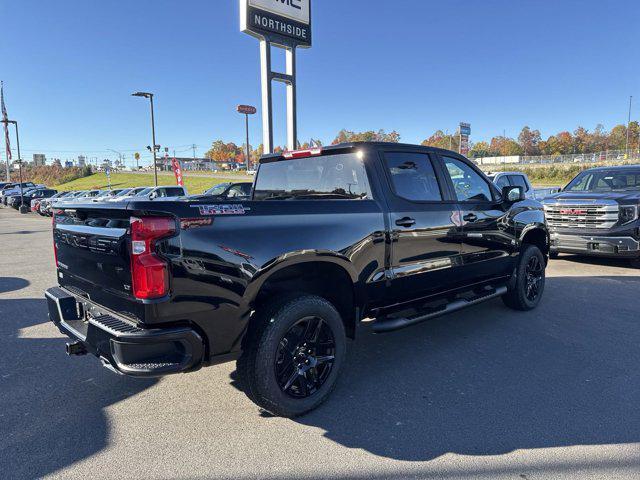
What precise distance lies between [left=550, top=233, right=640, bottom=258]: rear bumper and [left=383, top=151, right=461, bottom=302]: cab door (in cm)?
510

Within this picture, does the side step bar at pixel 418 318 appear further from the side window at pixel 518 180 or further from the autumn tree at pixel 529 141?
the autumn tree at pixel 529 141

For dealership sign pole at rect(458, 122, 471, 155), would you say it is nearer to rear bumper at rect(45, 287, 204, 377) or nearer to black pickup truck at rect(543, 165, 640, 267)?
black pickup truck at rect(543, 165, 640, 267)

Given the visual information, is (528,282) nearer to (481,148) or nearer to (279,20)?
(279,20)

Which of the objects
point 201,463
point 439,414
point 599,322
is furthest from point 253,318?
point 599,322

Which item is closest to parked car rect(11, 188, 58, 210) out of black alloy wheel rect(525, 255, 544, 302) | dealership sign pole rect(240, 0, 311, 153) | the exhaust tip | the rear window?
dealership sign pole rect(240, 0, 311, 153)

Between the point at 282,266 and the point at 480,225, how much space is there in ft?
8.63

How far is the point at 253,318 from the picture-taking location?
300 centimetres

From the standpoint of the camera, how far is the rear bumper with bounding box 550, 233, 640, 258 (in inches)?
306

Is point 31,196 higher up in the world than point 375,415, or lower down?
higher up

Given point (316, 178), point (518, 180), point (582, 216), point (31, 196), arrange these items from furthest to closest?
point (31, 196) → point (518, 180) → point (582, 216) → point (316, 178)

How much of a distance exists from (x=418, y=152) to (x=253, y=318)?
2316mm

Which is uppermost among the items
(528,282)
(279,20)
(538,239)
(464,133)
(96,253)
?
(279,20)

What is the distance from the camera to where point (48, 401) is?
336 cm

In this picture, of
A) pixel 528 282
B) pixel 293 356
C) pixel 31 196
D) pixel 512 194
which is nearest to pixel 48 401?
pixel 293 356
